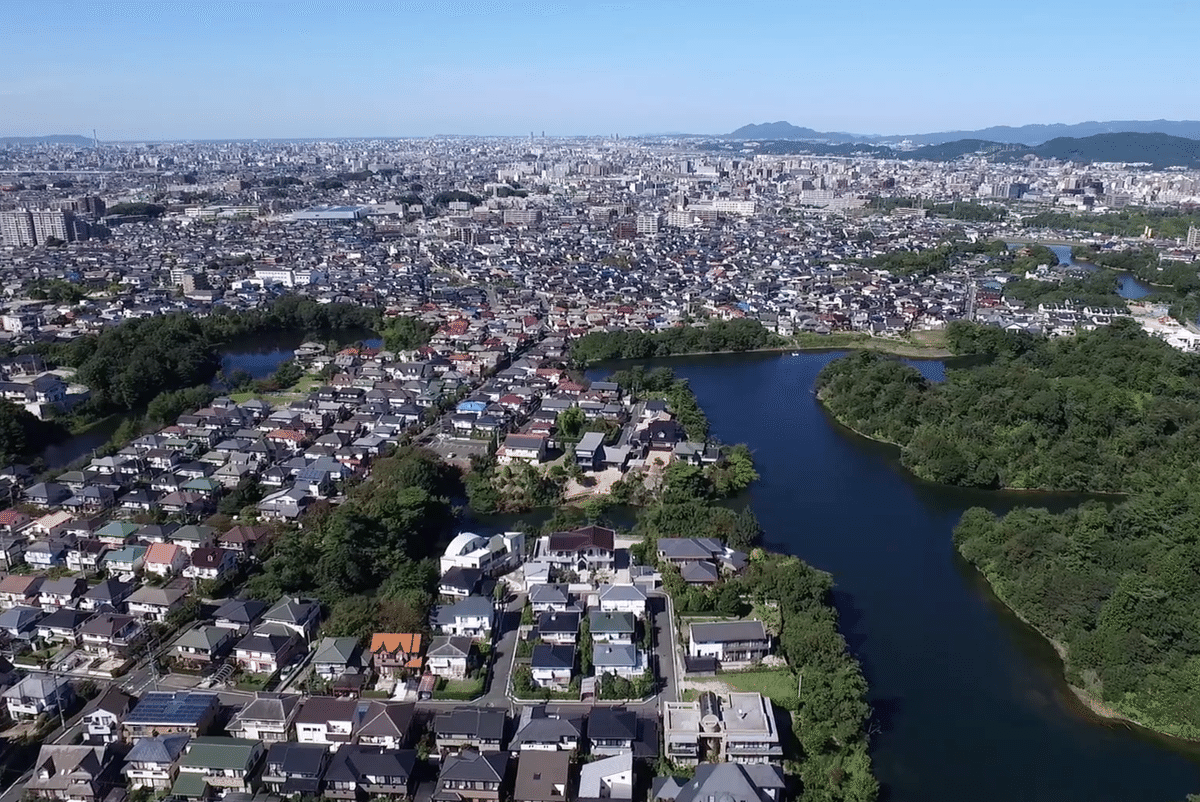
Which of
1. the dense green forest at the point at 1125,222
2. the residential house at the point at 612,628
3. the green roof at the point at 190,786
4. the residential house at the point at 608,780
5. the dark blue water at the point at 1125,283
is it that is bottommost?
the green roof at the point at 190,786

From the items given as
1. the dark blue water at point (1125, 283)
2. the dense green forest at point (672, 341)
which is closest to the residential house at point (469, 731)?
the dense green forest at point (672, 341)

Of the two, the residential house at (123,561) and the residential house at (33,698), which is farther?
the residential house at (123,561)

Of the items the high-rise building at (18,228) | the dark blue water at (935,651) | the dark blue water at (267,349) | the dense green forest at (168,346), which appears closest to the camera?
the dark blue water at (935,651)

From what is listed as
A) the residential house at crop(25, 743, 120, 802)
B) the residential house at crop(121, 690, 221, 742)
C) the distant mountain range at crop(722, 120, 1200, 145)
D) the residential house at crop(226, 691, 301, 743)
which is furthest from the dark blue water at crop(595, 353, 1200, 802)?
the distant mountain range at crop(722, 120, 1200, 145)

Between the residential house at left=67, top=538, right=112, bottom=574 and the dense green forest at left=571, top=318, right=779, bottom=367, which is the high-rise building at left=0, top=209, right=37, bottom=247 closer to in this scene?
the dense green forest at left=571, top=318, right=779, bottom=367

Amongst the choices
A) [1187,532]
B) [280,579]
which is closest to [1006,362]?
[1187,532]

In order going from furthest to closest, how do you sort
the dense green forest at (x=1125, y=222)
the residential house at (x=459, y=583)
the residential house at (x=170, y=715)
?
the dense green forest at (x=1125, y=222)
the residential house at (x=459, y=583)
the residential house at (x=170, y=715)

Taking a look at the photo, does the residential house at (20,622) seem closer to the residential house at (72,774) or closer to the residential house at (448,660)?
the residential house at (72,774)

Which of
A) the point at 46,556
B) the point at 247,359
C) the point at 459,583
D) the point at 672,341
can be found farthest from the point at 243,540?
the point at 672,341
